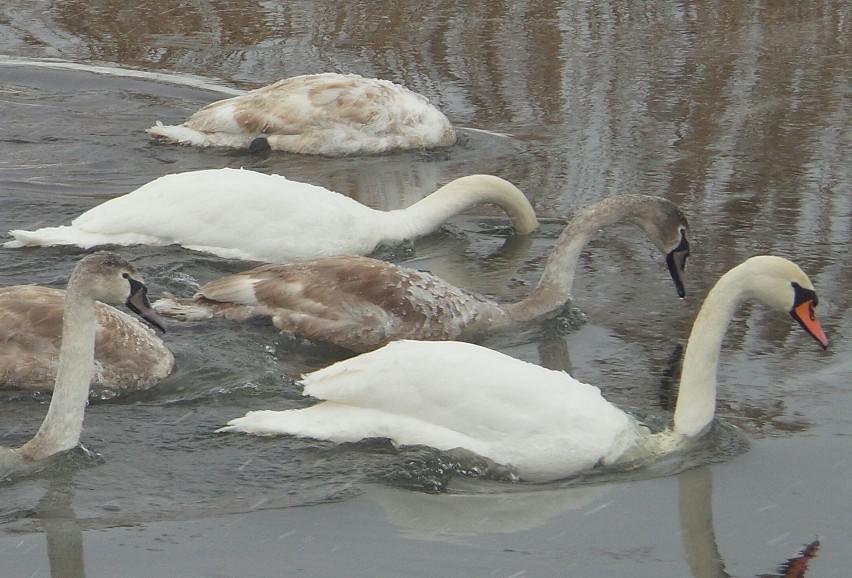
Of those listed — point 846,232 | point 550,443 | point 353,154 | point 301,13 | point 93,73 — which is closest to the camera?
point 550,443

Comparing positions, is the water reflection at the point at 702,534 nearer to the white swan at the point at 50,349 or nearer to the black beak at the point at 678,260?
the black beak at the point at 678,260

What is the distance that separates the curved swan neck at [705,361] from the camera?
6801mm

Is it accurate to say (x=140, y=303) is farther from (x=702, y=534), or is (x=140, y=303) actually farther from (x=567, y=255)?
(x=567, y=255)

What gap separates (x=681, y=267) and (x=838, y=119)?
13.3 ft

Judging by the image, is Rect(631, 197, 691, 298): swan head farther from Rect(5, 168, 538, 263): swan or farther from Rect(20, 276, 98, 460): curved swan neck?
Rect(20, 276, 98, 460): curved swan neck

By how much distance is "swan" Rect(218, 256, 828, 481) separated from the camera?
644cm

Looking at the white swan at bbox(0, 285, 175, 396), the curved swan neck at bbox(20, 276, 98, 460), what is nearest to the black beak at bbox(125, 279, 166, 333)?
the curved swan neck at bbox(20, 276, 98, 460)

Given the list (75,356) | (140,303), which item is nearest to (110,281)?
(140,303)

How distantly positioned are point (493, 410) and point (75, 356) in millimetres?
1785

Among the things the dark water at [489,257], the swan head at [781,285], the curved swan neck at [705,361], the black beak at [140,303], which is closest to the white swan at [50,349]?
the dark water at [489,257]

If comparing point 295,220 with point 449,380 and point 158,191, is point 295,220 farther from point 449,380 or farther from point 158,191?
point 449,380

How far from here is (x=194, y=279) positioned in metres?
9.01

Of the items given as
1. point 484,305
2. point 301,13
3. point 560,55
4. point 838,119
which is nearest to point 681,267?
point 484,305

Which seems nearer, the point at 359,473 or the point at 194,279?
Answer: the point at 359,473
